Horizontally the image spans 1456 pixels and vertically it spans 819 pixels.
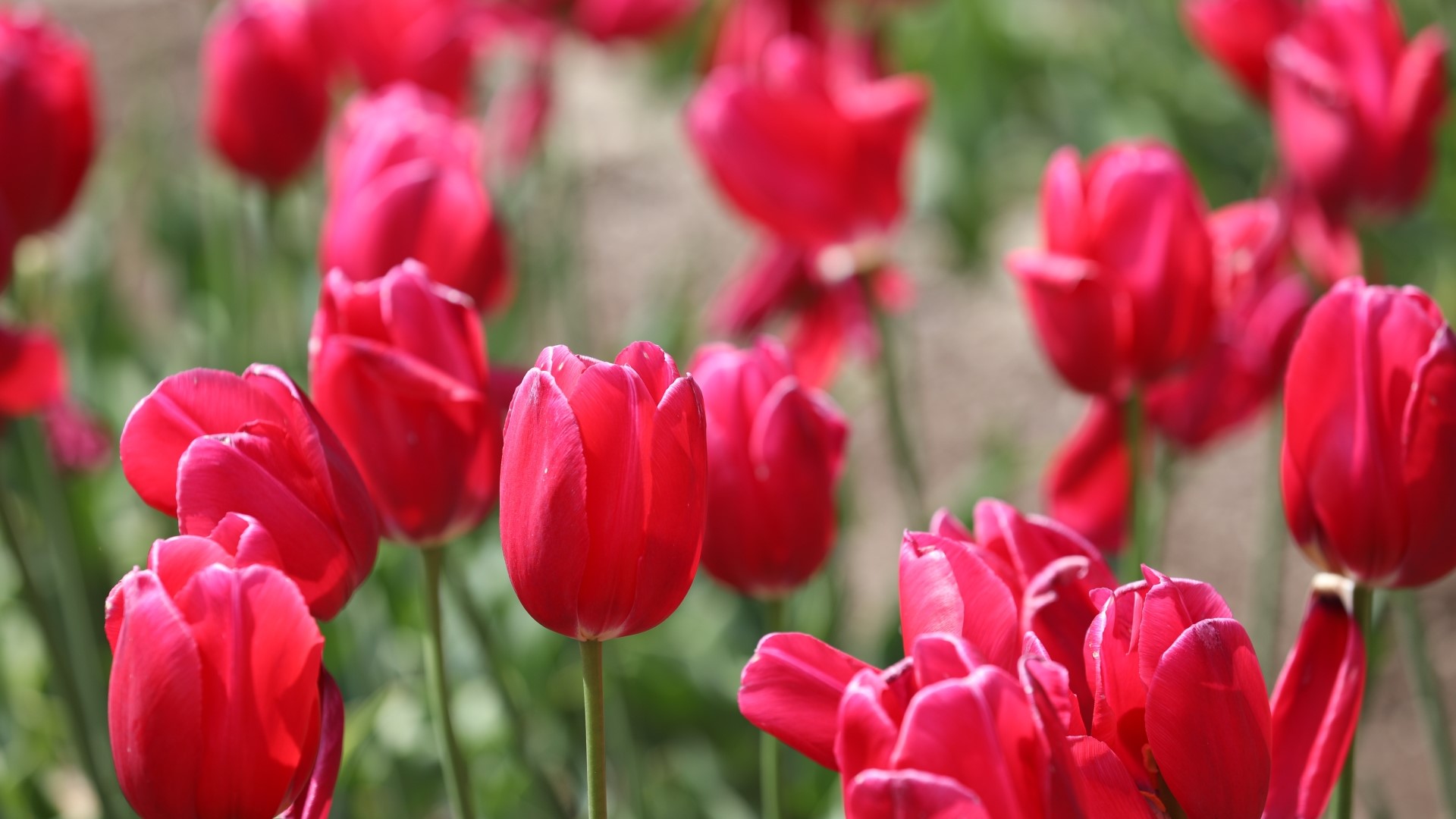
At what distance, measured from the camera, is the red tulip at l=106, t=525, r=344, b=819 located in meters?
A: 0.42

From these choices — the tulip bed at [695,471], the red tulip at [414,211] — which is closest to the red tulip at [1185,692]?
the tulip bed at [695,471]

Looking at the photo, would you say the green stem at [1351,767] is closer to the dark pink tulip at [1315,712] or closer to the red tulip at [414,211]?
the dark pink tulip at [1315,712]

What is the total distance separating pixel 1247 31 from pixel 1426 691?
1.54 ft

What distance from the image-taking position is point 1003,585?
1.46ft

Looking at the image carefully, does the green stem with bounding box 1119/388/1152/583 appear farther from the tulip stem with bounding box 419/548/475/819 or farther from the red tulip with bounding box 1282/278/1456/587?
the tulip stem with bounding box 419/548/475/819

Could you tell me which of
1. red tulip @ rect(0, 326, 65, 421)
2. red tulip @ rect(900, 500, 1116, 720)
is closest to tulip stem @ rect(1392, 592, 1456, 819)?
red tulip @ rect(900, 500, 1116, 720)

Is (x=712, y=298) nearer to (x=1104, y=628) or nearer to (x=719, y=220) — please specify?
(x=719, y=220)

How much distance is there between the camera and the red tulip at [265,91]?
114 cm

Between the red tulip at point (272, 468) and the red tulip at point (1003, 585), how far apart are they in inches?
7.5

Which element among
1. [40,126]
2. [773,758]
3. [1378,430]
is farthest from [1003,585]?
[40,126]

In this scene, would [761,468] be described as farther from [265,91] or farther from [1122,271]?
[265,91]

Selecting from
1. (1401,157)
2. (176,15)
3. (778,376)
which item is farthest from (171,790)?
(176,15)

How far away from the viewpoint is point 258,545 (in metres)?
0.44

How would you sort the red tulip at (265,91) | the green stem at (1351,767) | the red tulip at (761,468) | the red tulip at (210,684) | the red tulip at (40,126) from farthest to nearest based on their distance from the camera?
the red tulip at (265,91) < the red tulip at (40,126) < the red tulip at (761,468) < the green stem at (1351,767) < the red tulip at (210,684)
